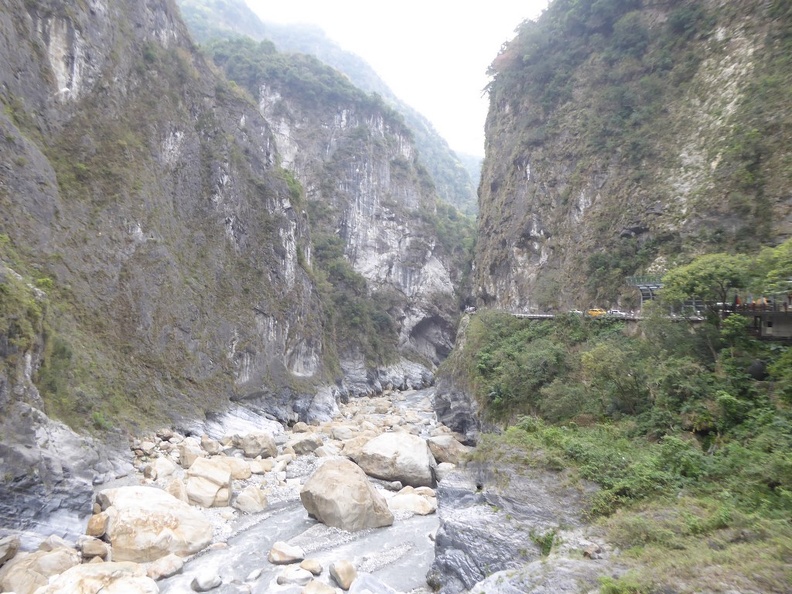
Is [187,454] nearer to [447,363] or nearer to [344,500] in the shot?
[344,500]

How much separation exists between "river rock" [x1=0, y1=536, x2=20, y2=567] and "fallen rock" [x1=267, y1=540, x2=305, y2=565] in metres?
5.46


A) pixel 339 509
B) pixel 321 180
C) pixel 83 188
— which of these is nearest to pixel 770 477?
pixel 339 509

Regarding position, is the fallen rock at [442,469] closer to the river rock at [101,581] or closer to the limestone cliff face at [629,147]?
the river rock at [101,581]

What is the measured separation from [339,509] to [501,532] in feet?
17.0

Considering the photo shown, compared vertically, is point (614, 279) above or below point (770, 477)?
above

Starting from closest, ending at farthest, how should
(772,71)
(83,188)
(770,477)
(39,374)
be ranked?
(770,477), (39,374), (772,71), (83,188)

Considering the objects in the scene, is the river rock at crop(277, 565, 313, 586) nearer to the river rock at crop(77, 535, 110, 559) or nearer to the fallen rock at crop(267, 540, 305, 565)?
the fallen rock at crop(267, 540, 305, 565)

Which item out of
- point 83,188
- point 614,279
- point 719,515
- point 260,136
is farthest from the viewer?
point 260,136

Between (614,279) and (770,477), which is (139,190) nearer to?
(614,279)

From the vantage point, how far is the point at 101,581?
841cm

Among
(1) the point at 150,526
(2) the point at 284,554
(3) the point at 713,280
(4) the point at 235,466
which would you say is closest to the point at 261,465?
(4) the point at 235,466

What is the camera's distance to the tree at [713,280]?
11367mm

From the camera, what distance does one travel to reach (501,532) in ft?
27.2

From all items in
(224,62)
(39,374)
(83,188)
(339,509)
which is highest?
(224,62)
